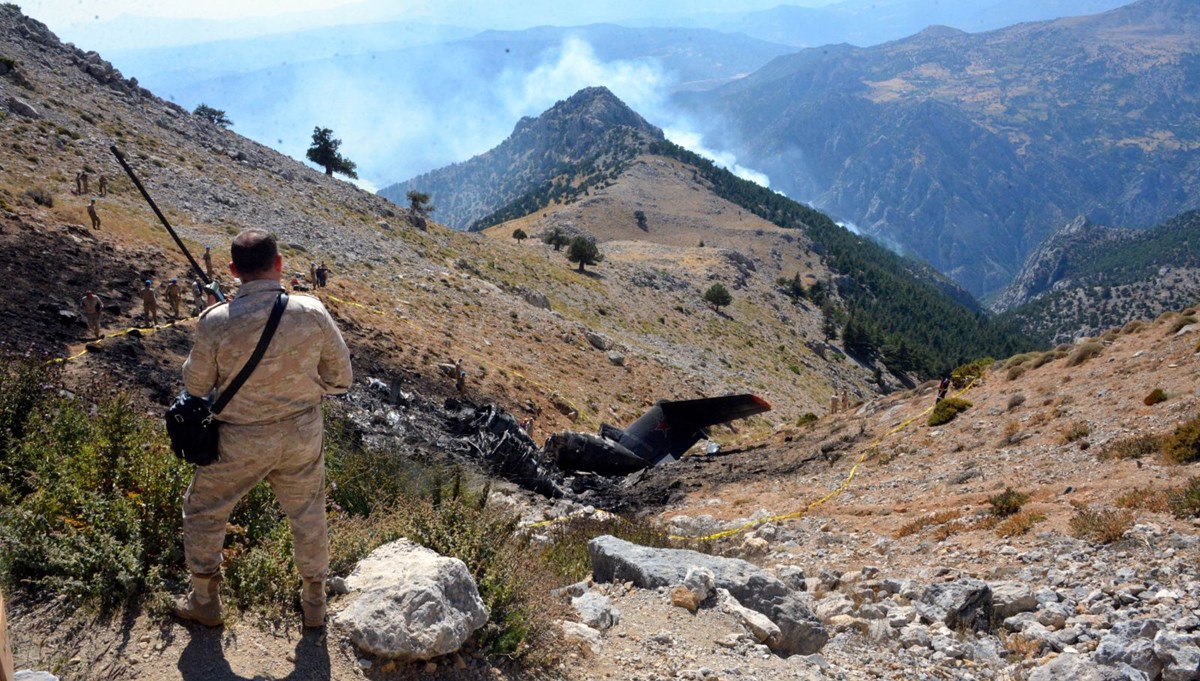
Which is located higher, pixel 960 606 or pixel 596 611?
pixel 596 611

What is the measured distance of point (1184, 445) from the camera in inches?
363

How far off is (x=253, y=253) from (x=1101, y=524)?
8518mm

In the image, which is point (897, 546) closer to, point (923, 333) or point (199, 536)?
point (199, 536)

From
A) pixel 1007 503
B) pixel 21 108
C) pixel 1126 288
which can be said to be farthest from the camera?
pixel 1126 288

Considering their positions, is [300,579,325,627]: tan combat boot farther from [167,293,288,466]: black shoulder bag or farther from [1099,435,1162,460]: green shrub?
[1099,435,1162,460]: green shrub

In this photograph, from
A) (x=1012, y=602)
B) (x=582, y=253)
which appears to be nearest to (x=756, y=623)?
(x=1012, y=602)

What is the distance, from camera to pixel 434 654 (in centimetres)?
407

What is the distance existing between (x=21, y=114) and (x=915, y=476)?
3675 cm

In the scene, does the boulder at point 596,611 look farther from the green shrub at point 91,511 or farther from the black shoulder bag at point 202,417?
the black shoulder bag at point 202,417

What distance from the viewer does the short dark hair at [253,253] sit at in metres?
3.63

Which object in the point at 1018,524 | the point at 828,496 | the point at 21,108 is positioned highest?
the point at 21,108

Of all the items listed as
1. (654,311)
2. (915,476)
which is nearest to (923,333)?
(654,311)

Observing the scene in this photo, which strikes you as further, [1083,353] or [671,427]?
[671,427]

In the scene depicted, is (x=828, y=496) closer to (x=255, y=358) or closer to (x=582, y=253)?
(x=255, y=358)
